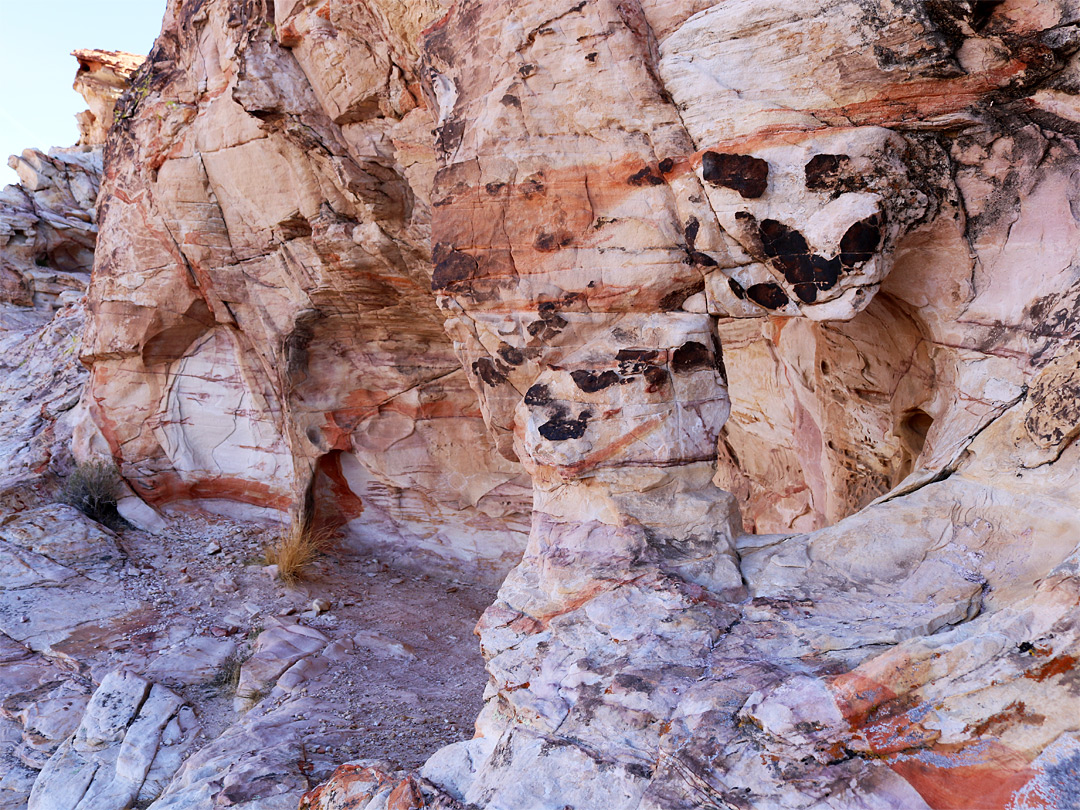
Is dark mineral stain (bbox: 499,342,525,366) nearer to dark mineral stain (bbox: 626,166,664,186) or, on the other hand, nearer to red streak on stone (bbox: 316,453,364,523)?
dark mineral stain (bbox: 626,166,664,186)

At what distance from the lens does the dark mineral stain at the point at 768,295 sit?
3078 mm

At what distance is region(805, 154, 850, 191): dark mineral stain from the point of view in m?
2.87

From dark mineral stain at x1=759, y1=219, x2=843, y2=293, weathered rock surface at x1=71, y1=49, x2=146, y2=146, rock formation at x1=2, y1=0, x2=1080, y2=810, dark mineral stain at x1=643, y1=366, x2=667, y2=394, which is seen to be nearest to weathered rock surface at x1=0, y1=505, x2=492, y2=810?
rock formation at x1=2, y1=0, x2=1080, y2=810

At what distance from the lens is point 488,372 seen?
A: 13.0 feet

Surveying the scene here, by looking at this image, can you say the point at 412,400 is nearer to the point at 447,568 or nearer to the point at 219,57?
the point at 447,568

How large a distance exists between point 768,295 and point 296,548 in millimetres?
4810

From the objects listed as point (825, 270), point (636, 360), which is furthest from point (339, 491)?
point (825, 270)

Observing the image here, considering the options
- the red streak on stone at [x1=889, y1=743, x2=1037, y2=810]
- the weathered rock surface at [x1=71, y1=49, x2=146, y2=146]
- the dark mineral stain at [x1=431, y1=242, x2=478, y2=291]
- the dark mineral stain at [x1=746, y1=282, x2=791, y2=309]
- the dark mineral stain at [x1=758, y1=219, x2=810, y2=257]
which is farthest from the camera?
the weathered rock surface at [x1=71, y1=49, x2=146, y2=146]

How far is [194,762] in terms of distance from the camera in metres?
3.76

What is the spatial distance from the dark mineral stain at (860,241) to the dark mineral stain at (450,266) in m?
1.71

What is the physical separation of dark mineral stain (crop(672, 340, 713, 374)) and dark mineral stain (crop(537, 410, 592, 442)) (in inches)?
18.3

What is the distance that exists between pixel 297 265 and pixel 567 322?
3667 millimetres

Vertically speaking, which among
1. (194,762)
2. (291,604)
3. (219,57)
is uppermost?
(219,57)

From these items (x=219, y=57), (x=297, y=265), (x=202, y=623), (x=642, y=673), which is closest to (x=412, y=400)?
(x=297, y=265)
